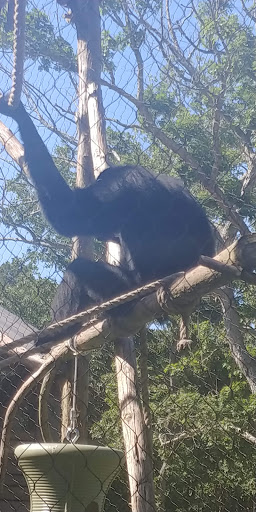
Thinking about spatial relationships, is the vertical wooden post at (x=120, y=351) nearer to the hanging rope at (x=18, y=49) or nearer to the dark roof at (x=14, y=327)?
the hanging rope at (x=18, y=49)

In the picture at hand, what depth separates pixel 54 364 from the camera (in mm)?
2148

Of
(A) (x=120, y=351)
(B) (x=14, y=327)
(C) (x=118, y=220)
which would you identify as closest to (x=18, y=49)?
(C) (x=118, y=220)

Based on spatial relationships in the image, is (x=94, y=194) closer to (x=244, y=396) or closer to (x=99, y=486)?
(x=99, y=486)

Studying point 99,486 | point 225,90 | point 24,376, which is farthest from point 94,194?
point 225,90

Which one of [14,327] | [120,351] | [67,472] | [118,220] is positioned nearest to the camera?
[67,472]

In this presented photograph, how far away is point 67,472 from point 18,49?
1.35m

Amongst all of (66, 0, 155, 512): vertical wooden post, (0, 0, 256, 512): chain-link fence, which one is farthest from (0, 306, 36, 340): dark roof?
(66, 0, 155, 512): vertical wooden post

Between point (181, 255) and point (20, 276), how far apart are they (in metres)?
1.40

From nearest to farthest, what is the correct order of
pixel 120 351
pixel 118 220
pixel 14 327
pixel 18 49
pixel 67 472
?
1. pixel 67 472
2. pixel 18 49
3. pixel 118 220
4. pixel 120 351
5. pixel 14 327

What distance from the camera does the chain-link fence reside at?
1730 millimetres

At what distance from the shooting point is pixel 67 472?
153 cm

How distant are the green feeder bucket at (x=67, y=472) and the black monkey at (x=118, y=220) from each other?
2.39 feet

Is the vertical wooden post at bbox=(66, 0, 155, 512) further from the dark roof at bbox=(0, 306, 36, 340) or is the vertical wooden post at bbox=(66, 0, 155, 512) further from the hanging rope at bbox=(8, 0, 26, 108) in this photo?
the dark roof at bbox=(0, 306, 36, 340)

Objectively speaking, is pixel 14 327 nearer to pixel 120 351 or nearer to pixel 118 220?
pixel 120 351
